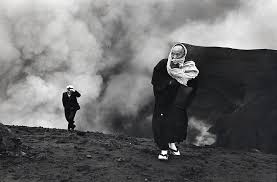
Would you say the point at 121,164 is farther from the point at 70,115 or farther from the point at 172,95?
the point at 70,115

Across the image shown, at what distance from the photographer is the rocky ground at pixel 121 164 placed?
730 centimetres

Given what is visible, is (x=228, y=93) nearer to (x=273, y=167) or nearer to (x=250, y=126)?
(x=250, y=126)

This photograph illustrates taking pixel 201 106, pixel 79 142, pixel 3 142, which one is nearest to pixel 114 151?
pixel 79 142

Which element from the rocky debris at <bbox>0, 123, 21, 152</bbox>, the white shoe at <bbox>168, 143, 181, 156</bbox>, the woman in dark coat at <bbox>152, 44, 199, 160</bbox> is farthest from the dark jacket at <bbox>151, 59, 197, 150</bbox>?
the rocky debris at <bbox>0, 123, 21, 152</bbox>

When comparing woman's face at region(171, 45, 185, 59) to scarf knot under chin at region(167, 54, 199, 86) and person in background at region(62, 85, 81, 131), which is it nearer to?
scarf knot under chin at region(167, 54, 199, 86)

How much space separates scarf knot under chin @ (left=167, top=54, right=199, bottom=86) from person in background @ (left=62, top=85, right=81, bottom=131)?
245 inches

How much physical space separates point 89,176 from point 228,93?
5.02 metres

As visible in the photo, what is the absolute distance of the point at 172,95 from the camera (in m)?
8.46

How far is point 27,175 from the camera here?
7184 mm

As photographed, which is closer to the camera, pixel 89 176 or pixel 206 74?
pixel 89 176

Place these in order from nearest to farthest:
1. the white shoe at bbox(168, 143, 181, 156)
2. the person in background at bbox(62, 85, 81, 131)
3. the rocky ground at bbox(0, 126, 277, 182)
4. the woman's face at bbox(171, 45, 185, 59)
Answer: the rocky ground at bbox(0, 126, 277, 182)
the woman's face at bbox(171, 45, 185, 59)
the white shoe at bbox(168, 143, 181, 156)
the person in background at bbox(62, 85, 81, 131)

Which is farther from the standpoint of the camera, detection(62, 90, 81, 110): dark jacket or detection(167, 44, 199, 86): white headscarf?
detection(62, 90, 81, 110): dark jacket

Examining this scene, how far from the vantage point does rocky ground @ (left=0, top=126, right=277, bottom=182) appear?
730 centimetres

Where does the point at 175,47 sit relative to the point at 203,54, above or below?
below
